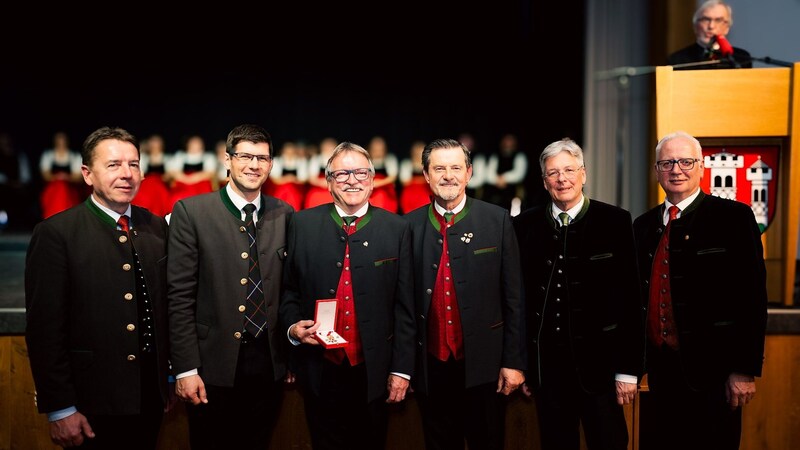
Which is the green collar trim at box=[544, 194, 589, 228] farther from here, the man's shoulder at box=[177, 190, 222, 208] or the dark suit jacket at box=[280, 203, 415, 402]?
the man's shoulder at box=[177, 190, 222, 208]

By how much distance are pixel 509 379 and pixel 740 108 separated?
1.52m

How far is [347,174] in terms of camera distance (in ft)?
6.81

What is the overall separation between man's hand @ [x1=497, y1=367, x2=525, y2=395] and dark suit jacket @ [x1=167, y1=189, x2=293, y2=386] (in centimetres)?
76

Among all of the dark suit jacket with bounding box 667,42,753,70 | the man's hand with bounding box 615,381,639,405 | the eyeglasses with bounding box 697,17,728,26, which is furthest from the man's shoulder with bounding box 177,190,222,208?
the eyeglasses with bounding box 697,17,728,26

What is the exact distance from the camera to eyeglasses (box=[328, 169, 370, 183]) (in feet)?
6.79

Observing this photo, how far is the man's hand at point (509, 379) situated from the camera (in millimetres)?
2107

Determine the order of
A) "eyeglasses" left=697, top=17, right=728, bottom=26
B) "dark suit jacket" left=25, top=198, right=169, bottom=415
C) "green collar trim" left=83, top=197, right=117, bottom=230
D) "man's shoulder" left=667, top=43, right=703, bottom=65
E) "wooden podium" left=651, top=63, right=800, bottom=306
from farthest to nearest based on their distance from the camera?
"man's shoulder" left=667, top=43, right=703, bottom=65 < "eyeglasses" left=697, top=17, right=728, bottom=26 < "wooden podium" left=651, top=63, right=800, bottom=306 < "green collar trim" left=83, top=197, right=117, bottom=230 < "dark suit jacket" left=25, top=198, right=169, bottom=415

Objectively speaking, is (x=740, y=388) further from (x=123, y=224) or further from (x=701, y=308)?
(x=123, y=224)

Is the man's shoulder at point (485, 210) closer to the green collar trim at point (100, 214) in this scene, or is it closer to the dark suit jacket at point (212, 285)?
the dark suit jacket at point (212, 285)

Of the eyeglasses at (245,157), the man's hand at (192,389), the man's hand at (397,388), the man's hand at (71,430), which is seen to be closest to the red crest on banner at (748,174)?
the man's hand at (397,388)

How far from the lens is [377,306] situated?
2.09 m

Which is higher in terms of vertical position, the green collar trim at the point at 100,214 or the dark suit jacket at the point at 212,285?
the green collar trim at the point at 100,214

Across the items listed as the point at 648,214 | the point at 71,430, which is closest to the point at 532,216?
the point at 648,214

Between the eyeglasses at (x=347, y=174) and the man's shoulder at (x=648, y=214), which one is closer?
the eyeglasses at (x=347, y=174)
